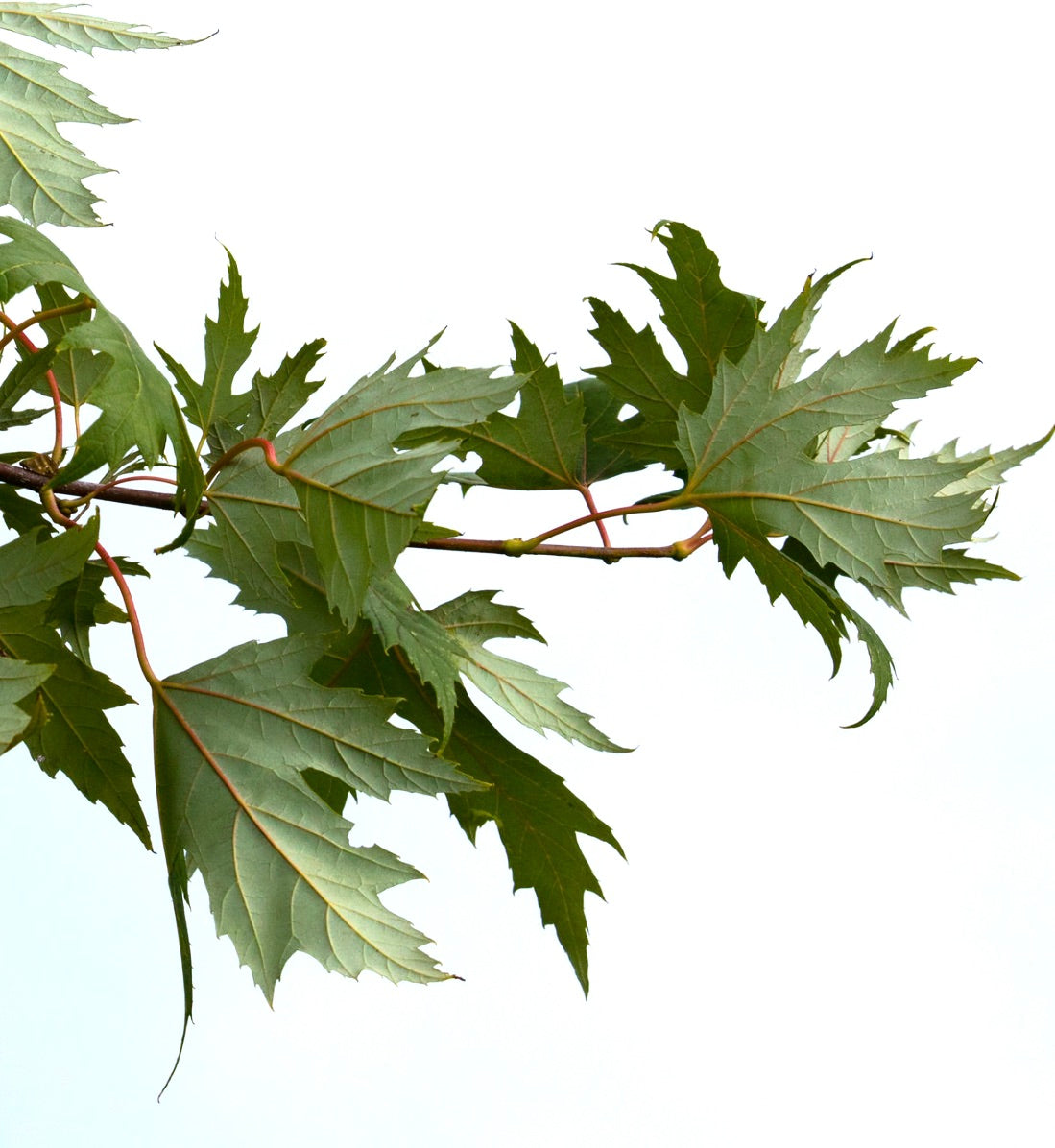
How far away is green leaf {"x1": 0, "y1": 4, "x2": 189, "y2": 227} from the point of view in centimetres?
53

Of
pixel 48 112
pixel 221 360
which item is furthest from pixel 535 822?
pixel 48 112

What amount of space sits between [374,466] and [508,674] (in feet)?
0.47

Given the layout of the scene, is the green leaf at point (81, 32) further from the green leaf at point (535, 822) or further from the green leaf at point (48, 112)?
the green leaf at point (535, 822)

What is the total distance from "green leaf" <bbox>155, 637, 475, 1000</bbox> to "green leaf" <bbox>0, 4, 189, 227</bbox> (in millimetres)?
187

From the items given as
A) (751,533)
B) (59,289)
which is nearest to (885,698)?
(751,533)

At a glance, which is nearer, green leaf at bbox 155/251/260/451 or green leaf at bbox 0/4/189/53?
green leaf at bbox 155/251/260/451

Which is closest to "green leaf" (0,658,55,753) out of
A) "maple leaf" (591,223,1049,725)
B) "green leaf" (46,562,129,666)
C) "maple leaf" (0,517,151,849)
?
"maple leaf" (0,517,151,849)

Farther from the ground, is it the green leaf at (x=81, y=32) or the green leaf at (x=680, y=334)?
the green leaf at (x=81, y=32)

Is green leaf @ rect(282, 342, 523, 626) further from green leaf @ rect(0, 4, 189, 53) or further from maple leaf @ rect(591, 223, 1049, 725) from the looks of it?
green leaf @ rect(0, 4, 189, 53)

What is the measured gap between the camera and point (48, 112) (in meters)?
0.56

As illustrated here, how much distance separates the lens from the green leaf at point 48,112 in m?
0.53

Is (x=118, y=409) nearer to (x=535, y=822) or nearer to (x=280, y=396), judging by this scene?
(x=280, y=396)

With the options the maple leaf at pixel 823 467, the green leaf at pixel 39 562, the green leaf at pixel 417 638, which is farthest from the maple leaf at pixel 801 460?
the green leaf at pixel 39 562

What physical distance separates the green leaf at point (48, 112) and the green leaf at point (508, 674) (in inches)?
7.9
